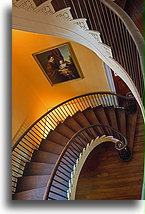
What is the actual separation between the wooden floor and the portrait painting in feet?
8.13

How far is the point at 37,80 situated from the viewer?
6.89 m

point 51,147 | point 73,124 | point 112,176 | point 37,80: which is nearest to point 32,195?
point 51,147

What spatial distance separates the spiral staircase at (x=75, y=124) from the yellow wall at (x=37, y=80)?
518mm

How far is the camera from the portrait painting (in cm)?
580

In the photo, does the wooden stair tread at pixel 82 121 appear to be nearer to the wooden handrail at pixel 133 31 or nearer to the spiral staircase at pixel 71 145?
the spiral staircase at pixel 71 145

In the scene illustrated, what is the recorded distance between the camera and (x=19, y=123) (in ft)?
20.1

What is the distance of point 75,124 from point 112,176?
5.56ft

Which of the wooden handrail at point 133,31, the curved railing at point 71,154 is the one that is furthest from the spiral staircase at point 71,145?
the wooden handrail at point 133,31

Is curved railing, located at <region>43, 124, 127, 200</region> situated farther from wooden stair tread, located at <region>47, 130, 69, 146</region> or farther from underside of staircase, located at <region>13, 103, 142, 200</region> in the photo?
wooden stair tread, located at <region>47, 130, 69, 146</region>

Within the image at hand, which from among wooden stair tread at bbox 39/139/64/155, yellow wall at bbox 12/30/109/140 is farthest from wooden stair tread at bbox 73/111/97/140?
yellow wall at bbox 12/30/109/140

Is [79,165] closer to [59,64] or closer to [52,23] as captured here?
[52,23]

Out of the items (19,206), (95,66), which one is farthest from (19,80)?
(19,206)

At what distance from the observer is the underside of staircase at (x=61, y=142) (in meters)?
4.06

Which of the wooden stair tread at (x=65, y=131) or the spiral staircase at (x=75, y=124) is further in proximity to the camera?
the wooden stair tread at (x=65, y=131)
